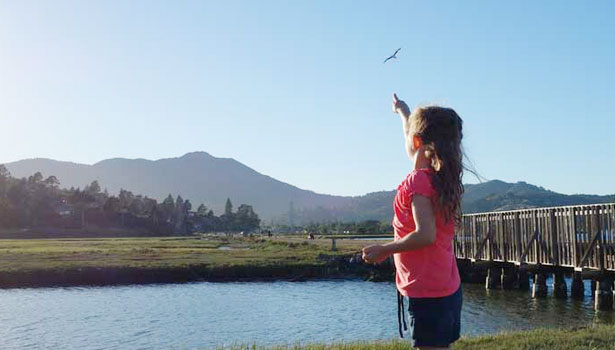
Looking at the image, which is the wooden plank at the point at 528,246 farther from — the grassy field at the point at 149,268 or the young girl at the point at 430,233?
the young girl at the point at 430,233

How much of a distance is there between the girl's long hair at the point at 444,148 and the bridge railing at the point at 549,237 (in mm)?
21194

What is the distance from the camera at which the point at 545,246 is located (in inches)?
1265

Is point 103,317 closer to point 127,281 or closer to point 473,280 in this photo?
point 127,281

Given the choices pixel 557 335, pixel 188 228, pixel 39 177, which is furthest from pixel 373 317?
pixel 39 177

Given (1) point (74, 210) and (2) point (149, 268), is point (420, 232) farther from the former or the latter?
(1) point (74, 210)

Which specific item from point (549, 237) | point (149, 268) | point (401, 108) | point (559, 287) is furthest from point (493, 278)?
point (401, 108)

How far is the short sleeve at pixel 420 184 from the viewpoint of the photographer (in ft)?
15.8

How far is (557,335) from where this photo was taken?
13.9 meters

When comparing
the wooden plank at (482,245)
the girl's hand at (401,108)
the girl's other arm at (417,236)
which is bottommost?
A: the wooden plank at (482,245)

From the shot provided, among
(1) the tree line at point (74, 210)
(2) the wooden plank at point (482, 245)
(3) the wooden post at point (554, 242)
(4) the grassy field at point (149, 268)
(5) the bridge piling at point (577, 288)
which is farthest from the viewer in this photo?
(1) the tree line at point (74, 210)

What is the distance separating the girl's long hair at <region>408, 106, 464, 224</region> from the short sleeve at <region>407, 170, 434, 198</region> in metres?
0.06

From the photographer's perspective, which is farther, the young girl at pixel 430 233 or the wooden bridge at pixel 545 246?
the wooden bridge at pixel 545 246

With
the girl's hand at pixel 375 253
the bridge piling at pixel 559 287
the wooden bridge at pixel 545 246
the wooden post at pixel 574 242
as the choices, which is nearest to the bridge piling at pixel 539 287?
the wooden bridge at pixel 545 246

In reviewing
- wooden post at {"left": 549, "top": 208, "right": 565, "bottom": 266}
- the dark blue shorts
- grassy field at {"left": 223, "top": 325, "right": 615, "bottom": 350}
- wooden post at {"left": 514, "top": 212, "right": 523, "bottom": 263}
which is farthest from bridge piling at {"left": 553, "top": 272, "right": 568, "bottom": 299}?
the dark blue shorts
